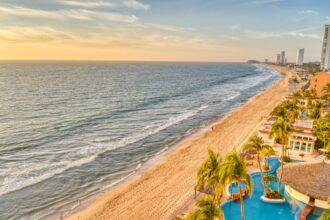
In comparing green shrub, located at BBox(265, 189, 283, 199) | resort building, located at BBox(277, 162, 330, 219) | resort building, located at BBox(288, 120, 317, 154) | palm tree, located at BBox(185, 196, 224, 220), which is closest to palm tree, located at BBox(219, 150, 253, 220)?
palm tree, located at BBox(185, 196, 224, 220)

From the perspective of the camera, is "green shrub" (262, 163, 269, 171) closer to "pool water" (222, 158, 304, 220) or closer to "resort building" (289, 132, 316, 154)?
"pool water" (222, 158, 304, 220)

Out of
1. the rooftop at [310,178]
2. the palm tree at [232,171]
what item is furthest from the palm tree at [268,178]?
the palm tree at [232,171]

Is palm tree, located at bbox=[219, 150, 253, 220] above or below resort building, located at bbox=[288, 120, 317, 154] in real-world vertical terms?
above

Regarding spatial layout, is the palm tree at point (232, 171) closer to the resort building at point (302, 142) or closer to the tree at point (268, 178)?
the tree at point (268, 178)

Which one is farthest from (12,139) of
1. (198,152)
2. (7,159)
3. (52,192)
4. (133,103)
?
(133,103)

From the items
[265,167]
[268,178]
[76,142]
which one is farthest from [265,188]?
[76,142]

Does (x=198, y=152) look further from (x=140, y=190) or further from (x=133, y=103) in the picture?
(x=133, y=103)

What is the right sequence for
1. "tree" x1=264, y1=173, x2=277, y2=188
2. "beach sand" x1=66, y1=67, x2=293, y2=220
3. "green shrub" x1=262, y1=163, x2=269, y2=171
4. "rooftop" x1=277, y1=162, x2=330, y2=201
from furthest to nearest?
1. "green shrub" x1=262, y1=163, x2=269, y2=171
2. "tree" x1=264, y1=173, x2=277, y2=188
3. "beach sand" x1=66, y1=67, x2=293, y2=220
4. "rooftop" x1=277, y1=162, x2=330, y2=201
